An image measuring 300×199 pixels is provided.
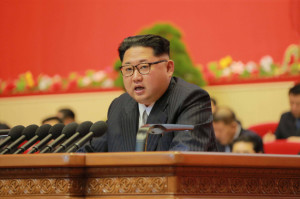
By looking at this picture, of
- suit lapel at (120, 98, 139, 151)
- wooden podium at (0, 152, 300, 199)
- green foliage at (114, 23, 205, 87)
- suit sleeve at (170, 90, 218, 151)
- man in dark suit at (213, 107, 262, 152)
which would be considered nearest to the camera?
wooden podium at (0, 152, 300, 199)

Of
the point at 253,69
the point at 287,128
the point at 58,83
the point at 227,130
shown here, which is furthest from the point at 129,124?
the point at 58,83

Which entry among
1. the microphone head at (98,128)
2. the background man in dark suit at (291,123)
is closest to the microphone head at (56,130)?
the microphone head at (98,128)

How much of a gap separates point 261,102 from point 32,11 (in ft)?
9.66

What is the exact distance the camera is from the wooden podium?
1360mm

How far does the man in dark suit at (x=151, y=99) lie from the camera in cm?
215

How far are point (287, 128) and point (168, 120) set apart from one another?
2571 mm

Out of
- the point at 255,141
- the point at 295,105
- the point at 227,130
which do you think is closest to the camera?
the point at 255,141

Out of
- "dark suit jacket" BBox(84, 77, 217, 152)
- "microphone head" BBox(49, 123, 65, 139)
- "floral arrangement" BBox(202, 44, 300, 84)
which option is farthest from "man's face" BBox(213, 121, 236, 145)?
"microphone head" BBox(49, 123, 65, 139)

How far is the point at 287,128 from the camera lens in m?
4.52

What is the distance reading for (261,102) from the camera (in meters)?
5.45

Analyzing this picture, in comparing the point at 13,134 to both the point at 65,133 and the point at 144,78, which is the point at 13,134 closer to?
the point at 65,133

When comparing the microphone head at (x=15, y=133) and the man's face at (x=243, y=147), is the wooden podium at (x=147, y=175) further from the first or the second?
the man's face at (x=243, y=147)

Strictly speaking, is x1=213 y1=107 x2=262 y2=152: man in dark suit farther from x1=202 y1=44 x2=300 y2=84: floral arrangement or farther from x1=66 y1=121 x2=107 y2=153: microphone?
x1=66 y1=121 x2=107 y2=153: microphone

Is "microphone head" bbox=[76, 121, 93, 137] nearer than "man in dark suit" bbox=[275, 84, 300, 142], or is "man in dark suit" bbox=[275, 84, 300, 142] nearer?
"microphone head" bbox=[76, 121, 93, 137]
